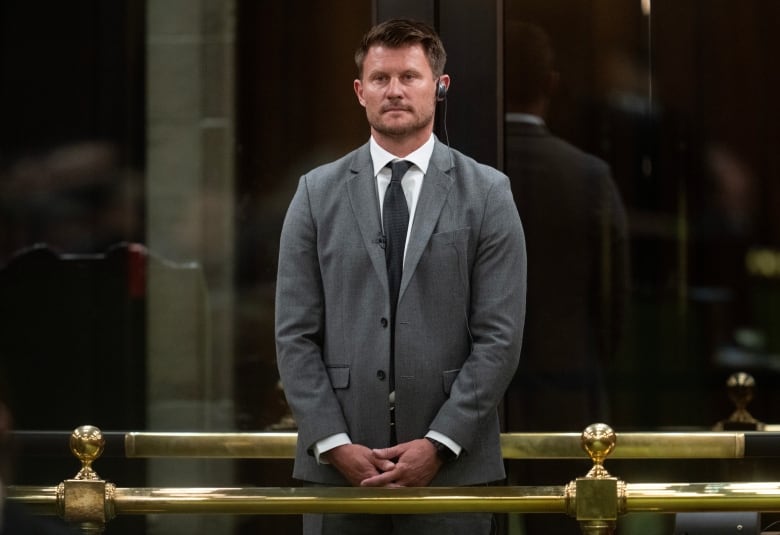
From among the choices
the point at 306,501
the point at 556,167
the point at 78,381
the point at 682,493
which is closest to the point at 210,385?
the point at 78,381

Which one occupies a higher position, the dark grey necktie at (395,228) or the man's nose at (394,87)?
the man's nose at (394,87)

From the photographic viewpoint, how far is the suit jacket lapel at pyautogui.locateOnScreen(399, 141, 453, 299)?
13.8 ft

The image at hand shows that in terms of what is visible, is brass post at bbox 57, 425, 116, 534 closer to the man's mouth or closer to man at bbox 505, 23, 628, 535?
the man's mouth

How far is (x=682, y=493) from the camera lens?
4145mm

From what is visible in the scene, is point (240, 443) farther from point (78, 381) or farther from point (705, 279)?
point (705, 279)

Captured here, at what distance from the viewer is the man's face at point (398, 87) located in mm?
4234

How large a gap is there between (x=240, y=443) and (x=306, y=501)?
1072 mm

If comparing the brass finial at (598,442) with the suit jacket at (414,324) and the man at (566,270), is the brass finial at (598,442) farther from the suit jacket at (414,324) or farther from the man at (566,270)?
the man at (566,270)

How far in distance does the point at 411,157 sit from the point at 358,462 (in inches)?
32.2

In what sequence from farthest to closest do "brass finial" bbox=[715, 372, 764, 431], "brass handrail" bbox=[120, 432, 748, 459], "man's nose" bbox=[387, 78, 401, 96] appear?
"brass finial" bbox=[715, 372, 764, 431]
"brass handrail" bbox=[120, 432, 748, 459]
"man's nose" bbox=[387, 78, 401, 96]

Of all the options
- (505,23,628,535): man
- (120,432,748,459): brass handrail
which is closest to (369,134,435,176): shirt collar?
(120,432,748,459): brass handrail

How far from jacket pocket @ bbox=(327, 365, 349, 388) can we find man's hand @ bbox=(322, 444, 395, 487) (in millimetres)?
166

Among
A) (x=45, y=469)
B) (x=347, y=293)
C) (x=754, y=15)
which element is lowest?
(x=45, y=469)

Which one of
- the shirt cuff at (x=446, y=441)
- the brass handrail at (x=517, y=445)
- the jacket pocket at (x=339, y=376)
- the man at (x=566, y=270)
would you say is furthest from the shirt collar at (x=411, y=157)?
the man at (x=566, y=270)
